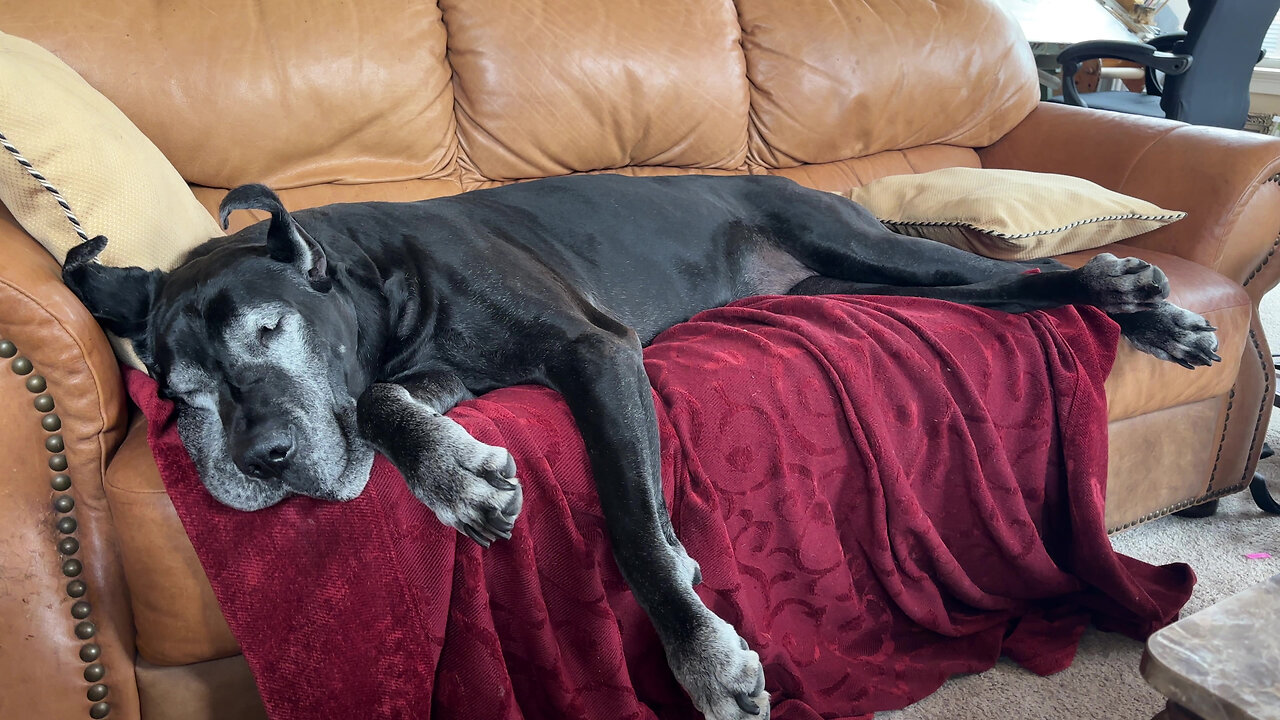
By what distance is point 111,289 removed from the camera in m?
1.28

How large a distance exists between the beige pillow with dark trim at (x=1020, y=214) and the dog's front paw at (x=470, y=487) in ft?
5.05

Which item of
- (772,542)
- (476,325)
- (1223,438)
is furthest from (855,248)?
(1223,438)

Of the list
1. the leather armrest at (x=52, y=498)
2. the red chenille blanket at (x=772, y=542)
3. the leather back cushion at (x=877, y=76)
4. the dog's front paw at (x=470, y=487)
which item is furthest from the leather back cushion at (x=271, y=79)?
the dog's front paw at (x=470, y=487)

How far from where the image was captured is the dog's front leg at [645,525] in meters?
1.19

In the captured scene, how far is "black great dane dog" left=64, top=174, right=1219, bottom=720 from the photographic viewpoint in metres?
1.19

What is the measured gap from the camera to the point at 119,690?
132 centimetres

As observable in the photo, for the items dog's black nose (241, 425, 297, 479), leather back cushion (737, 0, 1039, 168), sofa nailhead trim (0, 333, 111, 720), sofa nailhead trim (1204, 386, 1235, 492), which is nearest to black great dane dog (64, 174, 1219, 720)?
dog's black nose (241, 425, 297, 479)

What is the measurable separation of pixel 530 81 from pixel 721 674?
67.4 inches

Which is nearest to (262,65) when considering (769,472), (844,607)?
(769,472)

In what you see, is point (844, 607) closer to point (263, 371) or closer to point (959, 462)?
point (959, 462)

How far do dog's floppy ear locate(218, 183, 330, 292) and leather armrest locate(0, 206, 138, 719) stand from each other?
0.28 meters

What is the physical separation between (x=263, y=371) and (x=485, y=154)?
1314 millimetres

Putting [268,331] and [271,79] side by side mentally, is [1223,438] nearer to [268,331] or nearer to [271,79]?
[268,331]

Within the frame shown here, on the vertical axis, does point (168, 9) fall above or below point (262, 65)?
above
